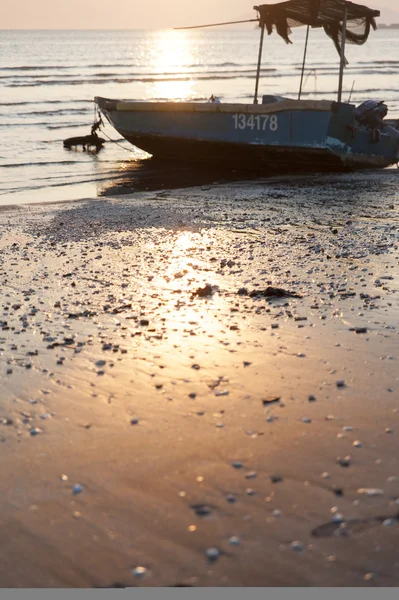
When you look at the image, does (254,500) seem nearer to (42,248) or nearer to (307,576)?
(307,576)

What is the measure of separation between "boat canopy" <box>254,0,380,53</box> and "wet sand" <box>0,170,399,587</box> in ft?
29.3

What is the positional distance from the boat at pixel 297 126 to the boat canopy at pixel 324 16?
19mm

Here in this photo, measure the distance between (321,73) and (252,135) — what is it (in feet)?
161

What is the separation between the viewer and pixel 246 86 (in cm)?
5178

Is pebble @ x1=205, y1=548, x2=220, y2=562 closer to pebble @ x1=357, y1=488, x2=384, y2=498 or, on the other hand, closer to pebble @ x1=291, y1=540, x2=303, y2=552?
pebble @ x1=291, y1=540, x2=303, y2=552

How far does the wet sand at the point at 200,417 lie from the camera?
350cm

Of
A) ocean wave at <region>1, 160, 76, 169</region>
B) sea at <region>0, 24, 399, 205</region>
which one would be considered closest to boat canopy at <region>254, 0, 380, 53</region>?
sea at <region>0, 24, 399, 205</region>

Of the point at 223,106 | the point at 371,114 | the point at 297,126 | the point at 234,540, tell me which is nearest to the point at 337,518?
the point at 234,540

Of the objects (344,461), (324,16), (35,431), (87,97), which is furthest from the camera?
(87,97)

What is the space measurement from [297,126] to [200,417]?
12861 mm

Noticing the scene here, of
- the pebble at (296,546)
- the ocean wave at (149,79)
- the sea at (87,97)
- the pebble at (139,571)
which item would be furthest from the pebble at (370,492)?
the ocean wave at (149,79)

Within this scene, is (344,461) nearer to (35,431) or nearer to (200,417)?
(200,417)

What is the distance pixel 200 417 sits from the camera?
190 inches

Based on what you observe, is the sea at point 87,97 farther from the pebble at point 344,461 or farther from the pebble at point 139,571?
the pebble at point 139,571
